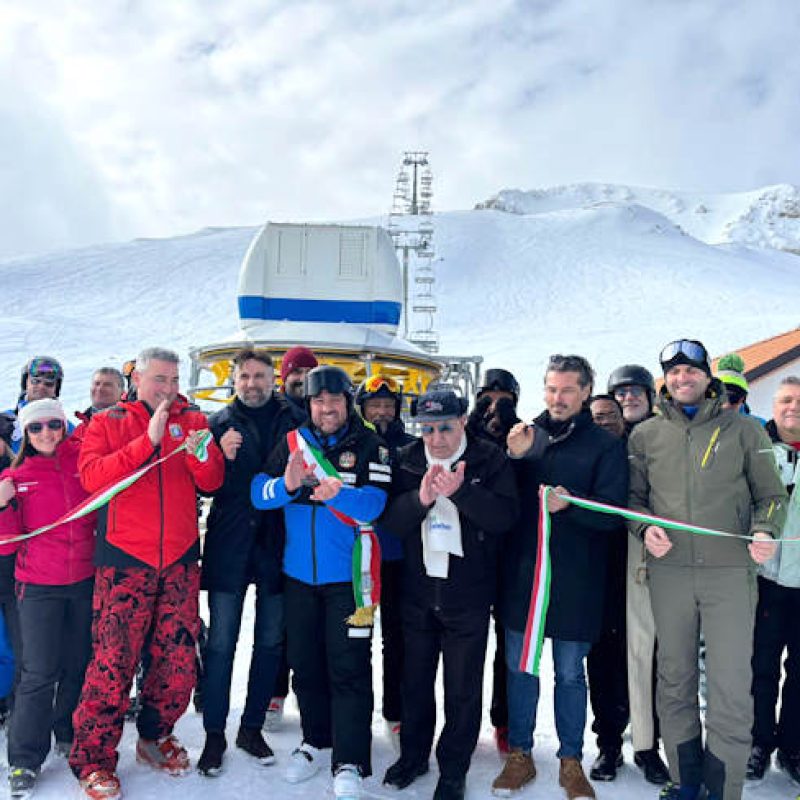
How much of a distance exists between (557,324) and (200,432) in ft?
134

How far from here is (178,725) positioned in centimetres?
476

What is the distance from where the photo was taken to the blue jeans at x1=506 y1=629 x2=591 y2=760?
404cm

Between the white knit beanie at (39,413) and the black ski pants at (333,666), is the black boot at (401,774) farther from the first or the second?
the white knit beanie at (39,413)

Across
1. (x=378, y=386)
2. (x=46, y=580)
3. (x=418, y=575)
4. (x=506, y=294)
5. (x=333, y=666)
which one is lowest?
(x=333, y=666)

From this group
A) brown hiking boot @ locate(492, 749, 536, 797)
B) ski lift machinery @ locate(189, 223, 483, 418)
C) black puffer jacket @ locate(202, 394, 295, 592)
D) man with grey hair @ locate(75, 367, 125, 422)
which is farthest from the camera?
ski lift machinery @ locate(189, 223, 483, 418)

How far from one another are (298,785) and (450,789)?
32.2 inches

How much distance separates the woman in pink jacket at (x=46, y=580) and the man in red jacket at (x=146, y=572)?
0.20 metres

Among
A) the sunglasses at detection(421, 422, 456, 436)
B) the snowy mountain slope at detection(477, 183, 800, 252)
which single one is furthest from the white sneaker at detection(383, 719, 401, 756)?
the snowy mountain slope at detection(477, 183, 800, 252)

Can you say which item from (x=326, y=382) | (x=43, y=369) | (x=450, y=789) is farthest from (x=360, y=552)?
(x=43, y=369)

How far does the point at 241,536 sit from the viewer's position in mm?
4336

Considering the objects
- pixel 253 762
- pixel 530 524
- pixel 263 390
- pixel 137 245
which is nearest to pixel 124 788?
pixel 253 762

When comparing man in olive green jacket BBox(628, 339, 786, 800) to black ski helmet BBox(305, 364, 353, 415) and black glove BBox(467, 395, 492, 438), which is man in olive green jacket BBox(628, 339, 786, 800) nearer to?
black glove BBox(467, 395, 492, 438)

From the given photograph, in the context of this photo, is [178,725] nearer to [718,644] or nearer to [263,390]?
[263,390]

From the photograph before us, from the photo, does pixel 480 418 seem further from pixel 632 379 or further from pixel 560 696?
pixel 560 696
